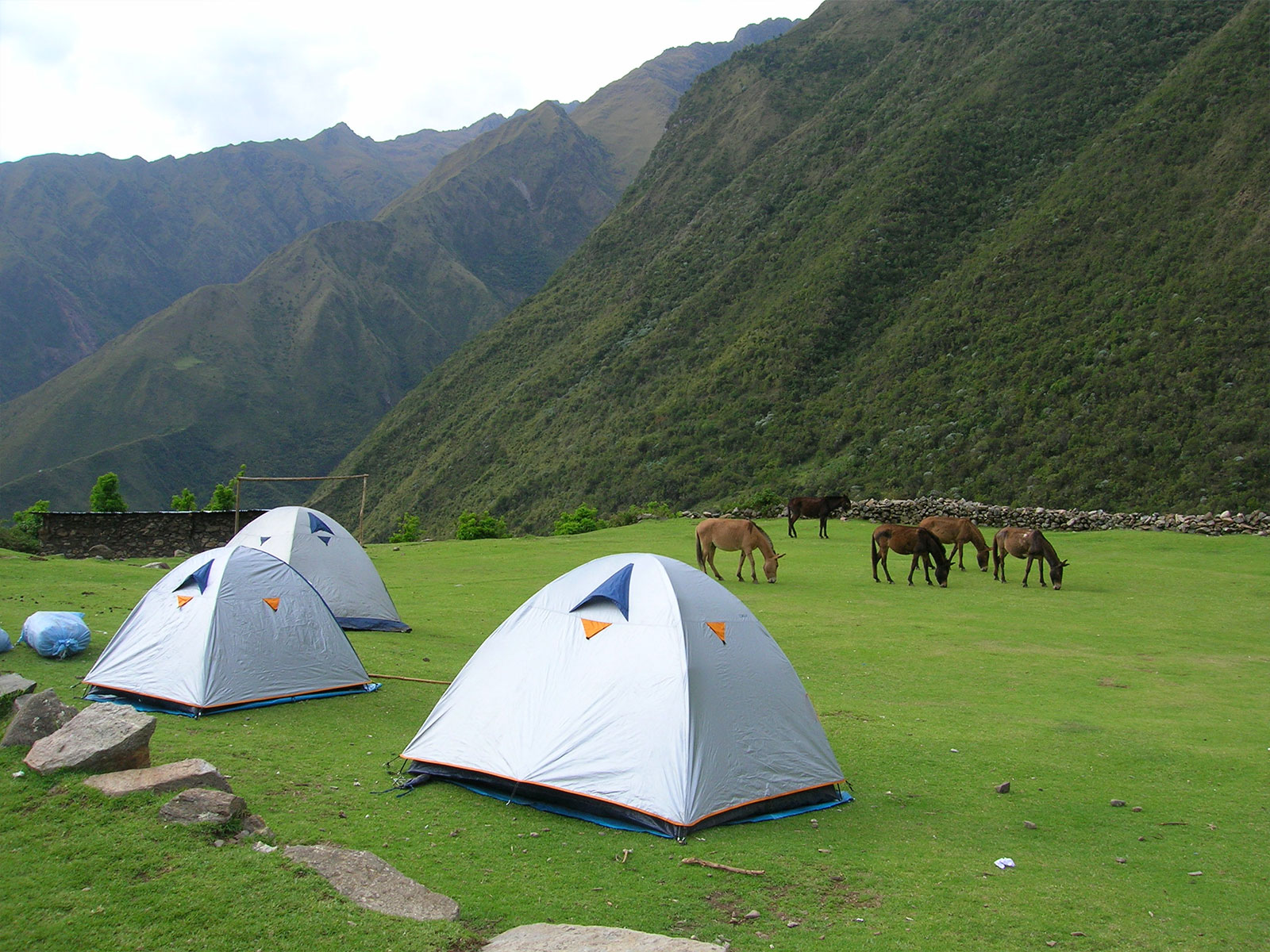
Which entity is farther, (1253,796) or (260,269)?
(260,269)

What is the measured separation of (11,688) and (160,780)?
2.75m

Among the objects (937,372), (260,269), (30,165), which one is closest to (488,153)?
(260,269)

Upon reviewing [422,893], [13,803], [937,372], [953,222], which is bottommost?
[422,893]

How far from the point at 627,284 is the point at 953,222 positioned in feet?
119

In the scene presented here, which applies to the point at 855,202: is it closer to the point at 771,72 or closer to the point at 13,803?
the point at 771,72

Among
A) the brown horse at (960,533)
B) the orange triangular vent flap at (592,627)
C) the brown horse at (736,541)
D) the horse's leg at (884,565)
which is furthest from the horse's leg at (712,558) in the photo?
the orange triangular vent flap at (592,627)

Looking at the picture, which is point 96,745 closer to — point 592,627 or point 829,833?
point 592,627

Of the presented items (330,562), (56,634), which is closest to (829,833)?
(56,634)

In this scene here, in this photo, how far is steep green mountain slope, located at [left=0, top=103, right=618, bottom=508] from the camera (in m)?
108

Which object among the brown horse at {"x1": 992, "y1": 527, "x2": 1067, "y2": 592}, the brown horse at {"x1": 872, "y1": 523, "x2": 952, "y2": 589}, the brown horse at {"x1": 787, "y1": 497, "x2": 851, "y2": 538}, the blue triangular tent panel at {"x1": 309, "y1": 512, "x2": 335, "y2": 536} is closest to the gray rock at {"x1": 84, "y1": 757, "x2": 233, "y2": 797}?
the blue triangular tent panel at {"x1": 309, "y1": 512, "x2": 335, "y2": 536}

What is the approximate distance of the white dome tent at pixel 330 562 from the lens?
14.2 m

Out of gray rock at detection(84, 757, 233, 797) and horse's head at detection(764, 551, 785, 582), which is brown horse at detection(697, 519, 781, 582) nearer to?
horse's head at detection(764, 551, 785, 582)

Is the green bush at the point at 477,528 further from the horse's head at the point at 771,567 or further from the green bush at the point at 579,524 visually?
the horse's head at the point at 771,567

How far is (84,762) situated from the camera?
6.36 metres
